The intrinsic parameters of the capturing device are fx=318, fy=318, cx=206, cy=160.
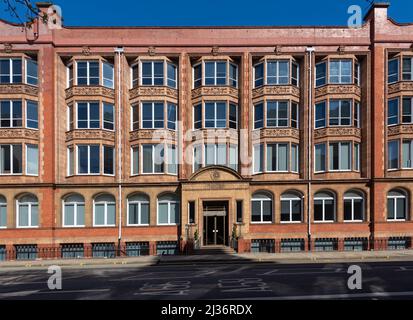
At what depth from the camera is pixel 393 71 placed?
1051 inches

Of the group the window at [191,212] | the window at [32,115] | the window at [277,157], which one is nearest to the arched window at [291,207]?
the window at [277,157]

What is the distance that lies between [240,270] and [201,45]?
59.6ft

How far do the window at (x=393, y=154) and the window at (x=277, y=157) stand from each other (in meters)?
8.43

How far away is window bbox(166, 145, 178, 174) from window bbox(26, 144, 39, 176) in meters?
10.4

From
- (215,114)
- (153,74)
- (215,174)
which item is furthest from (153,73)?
(215,174)

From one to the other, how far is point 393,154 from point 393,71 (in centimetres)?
700

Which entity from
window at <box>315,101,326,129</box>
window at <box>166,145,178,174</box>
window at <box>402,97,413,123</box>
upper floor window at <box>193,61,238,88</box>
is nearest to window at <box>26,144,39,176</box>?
window at <box>166,145,178,174</box>

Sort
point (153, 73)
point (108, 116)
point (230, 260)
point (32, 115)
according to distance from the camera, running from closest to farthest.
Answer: point (230, 260) < point (32, 115) < point (108, 116) < point (153, 73)

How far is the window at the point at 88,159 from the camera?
25875 millimetres

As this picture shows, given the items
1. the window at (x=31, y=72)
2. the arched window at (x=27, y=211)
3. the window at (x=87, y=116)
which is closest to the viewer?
the arched window at (x=27, y=211)

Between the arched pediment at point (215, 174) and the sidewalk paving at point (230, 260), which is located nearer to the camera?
the sidewalk paving at point (230, 260)

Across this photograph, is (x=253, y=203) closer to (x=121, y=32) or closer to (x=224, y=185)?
(x=224, y=185)

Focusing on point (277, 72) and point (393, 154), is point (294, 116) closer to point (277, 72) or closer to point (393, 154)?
point (277, 72)

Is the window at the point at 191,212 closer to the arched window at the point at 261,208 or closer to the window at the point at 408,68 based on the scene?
the arched window at the point at 261,208
